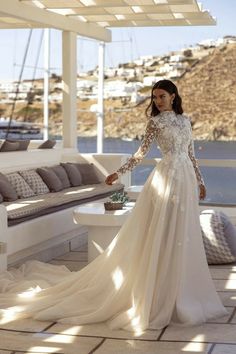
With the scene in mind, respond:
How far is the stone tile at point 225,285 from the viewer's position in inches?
255

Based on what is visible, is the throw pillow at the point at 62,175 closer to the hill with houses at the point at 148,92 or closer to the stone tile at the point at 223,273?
the stone tile at the point at 223,273

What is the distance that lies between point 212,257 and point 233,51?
34.6 meters

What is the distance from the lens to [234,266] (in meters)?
7.42

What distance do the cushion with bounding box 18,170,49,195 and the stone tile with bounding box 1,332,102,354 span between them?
3.73m

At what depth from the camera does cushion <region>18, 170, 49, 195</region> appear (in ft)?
28.7

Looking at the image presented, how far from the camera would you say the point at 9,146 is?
9.02 meters

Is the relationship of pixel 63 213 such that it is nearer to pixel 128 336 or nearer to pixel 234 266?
pixel 234 266

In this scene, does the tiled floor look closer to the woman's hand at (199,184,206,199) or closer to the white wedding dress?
the white wedding dress

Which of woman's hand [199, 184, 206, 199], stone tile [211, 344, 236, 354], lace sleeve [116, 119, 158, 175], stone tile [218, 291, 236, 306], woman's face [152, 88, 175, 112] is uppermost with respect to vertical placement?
woman's face [152, 88, 175, 112]

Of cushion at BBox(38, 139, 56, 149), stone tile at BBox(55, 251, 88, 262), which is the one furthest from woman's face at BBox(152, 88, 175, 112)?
cushion at BBox(38, 139, 56, 149)

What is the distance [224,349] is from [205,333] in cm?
36

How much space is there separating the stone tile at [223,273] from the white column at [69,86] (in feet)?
13.4

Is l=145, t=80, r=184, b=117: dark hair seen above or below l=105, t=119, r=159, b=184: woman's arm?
above

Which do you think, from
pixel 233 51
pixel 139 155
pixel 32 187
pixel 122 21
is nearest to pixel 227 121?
pixel 233 51
